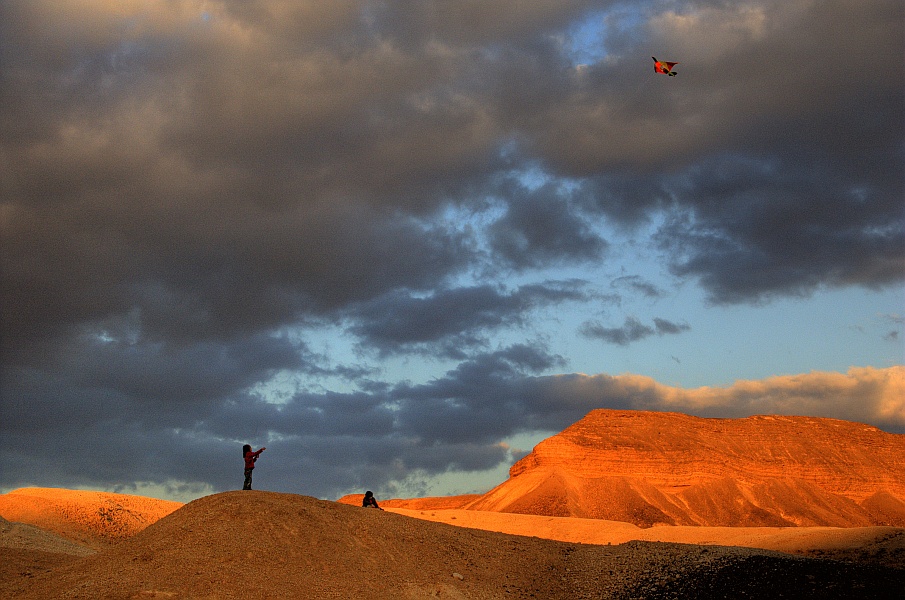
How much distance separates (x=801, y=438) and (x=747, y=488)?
19.1 m

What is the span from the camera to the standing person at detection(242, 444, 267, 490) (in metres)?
28.0

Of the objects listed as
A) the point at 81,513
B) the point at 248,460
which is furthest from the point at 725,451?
the point at 248,460

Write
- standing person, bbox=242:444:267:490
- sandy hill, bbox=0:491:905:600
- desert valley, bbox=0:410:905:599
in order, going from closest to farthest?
1. sandy hill, bbox=0:491:905:600
2. desert valley, bbox=0:410:905:599
3. standing person, bbox=242:444:267:490

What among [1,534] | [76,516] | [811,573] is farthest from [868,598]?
[76,516]

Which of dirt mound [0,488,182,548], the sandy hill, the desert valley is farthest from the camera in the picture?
dirt mound [0,488,182,548]

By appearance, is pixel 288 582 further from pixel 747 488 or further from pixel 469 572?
pixel 747 488

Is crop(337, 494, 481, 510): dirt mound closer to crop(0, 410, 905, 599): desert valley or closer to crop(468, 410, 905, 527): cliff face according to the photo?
crop(468, 410, 905, 527): cliff face

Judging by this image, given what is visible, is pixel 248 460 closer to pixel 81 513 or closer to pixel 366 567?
pixel 366 567

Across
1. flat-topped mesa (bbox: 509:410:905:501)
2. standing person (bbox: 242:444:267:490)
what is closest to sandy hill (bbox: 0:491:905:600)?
standing person (bbox: 242:444:267:490)

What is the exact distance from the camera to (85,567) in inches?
933

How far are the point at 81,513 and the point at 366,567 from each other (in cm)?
3978

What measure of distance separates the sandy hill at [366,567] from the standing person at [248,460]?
1.80m

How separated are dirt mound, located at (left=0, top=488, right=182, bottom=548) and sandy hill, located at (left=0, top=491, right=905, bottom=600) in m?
31.1

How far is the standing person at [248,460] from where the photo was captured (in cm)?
2798
